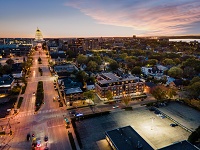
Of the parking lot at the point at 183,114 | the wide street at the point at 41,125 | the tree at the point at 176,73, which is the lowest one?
the wide street at the point at 41,125

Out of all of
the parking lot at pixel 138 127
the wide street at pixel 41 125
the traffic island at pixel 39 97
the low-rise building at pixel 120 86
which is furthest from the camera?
the low-rise building at pixel 120 86

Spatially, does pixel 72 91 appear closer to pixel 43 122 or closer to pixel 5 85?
pixel 43 122

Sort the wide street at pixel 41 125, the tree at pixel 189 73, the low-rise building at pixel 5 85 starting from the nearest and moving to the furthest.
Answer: the wide street at pixel 41 125
the low-rise building at pixel 5 85
the tree at pixel 189 73

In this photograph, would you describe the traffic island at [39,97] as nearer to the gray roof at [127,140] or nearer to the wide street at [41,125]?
the wide street at [41,125]

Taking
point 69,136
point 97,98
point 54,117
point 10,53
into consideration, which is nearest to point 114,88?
point 97,98

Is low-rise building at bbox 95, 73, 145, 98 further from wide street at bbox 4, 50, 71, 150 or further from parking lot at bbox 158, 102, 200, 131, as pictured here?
wide street at bbox 4, 50, 71, 150

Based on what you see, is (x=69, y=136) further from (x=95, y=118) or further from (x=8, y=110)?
(x=8, y=110)

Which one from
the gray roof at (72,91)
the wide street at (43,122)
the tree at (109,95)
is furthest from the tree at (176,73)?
the gray roof at (72,91)
